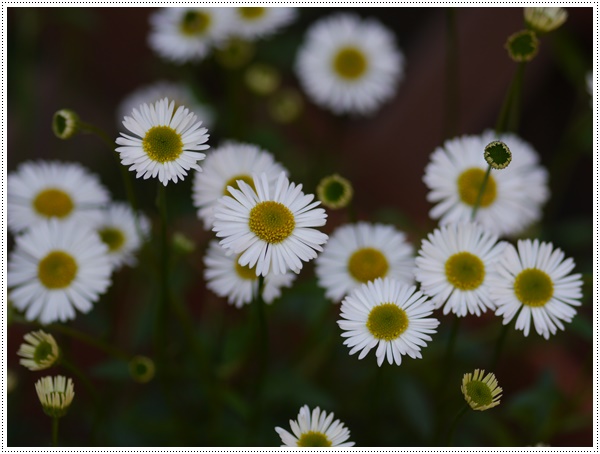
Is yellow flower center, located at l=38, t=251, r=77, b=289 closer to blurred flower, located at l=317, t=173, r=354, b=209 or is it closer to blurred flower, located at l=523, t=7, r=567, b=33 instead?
blurred flower, located at l=317, t=173, r=354, b=209

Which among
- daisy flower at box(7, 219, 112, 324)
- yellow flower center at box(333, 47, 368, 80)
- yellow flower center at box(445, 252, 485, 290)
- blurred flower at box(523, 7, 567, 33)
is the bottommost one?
daisy flower at box(7, 219, 112, 324)

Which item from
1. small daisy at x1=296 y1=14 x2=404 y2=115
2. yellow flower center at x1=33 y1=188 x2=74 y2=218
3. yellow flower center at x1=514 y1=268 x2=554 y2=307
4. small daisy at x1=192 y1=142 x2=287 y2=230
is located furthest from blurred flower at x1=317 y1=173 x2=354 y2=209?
small daisy at x1=296 y1=14 x2=404 y2=115

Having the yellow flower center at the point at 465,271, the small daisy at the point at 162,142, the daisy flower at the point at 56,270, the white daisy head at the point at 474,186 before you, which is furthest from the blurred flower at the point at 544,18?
the daisy flower at the point at 56,270

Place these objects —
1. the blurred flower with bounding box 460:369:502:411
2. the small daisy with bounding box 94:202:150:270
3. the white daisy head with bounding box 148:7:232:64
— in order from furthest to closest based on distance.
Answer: the white daisy head with bounding box 148:7:232:64
the small daisy with bounding box 94:202:150:270
the blurred flower with bounding box 460:369:502:411

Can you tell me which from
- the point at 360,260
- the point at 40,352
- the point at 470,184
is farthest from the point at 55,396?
the point at 470,184

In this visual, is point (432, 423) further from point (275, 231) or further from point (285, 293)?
point (275, 231)

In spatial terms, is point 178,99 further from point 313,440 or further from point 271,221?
point 313,440

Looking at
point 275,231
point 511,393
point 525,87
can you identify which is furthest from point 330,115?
point 275,231
